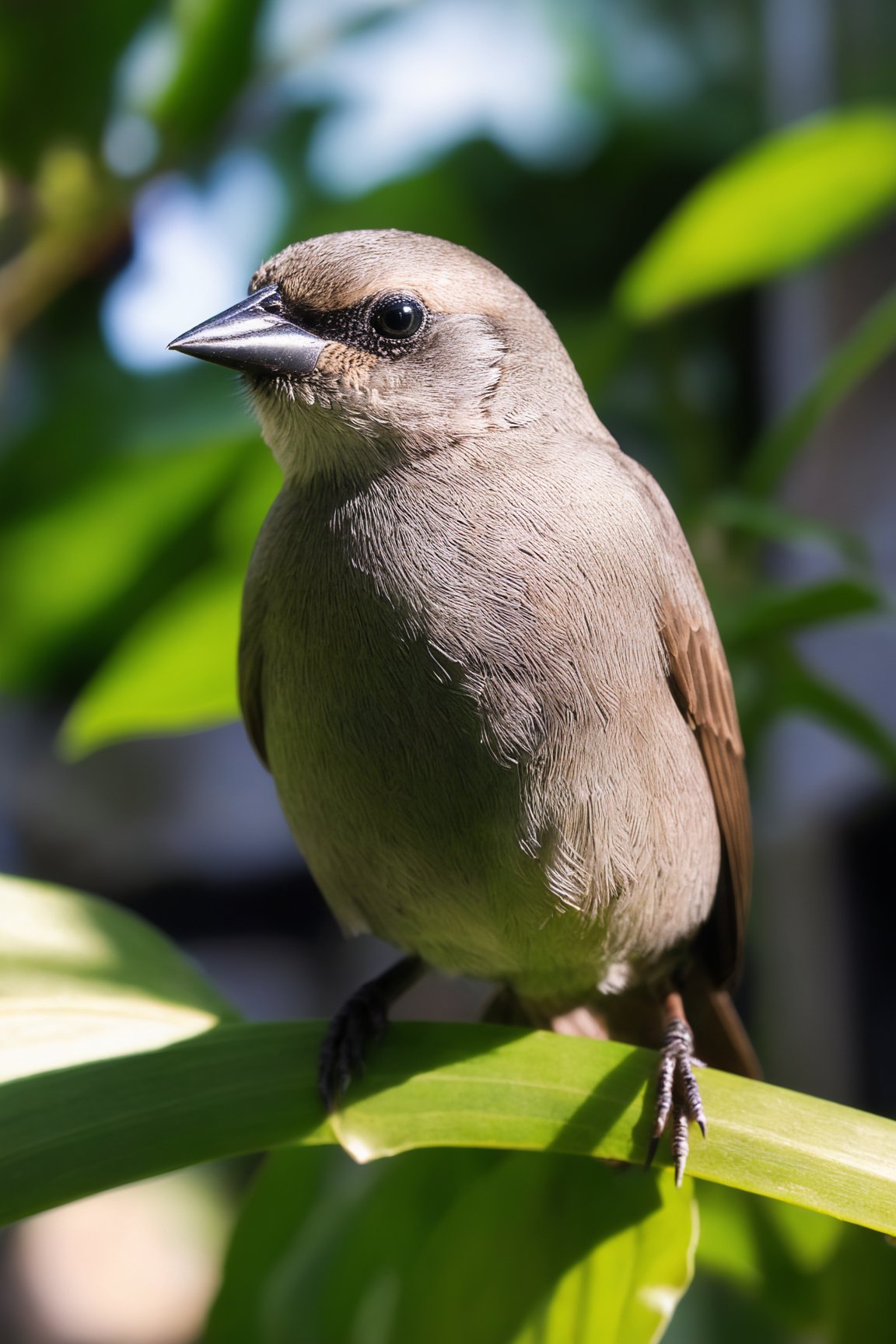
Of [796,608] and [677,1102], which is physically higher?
[796,608]

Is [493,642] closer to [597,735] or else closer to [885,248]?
[597,735]

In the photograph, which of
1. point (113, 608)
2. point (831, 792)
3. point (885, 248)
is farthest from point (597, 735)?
point (885, 248)

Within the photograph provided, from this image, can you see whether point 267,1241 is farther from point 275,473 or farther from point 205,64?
point 205,64

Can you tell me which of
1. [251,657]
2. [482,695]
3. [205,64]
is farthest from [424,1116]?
[205,64]

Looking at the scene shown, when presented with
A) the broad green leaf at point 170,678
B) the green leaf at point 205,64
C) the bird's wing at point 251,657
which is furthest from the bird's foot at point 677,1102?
the green leaf at point 205,64

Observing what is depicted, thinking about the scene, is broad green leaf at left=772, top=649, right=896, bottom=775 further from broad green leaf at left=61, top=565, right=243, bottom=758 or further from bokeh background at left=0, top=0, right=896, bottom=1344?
broad green leaf at left=61, top=565, right=243, bottom=758

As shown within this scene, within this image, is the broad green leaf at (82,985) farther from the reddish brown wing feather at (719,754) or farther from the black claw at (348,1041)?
the reddish brown wing feather at (719,754)

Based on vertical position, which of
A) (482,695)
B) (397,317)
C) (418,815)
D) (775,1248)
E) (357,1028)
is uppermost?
(397,317)
